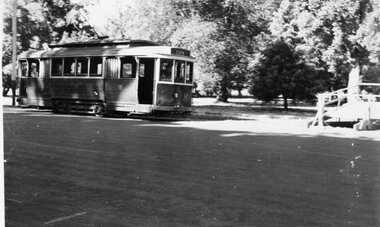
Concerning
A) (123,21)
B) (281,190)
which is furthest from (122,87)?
(281,190)

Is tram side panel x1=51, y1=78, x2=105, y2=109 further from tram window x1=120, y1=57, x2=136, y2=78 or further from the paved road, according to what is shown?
the paved road

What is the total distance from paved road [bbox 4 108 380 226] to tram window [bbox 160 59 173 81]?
7377 millimetres

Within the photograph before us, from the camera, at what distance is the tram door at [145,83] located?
20281 mm

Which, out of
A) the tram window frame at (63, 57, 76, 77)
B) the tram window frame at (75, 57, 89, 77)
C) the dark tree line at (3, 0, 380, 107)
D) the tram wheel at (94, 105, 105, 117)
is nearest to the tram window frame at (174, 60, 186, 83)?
the tram wheel at (94, 105, 105, 117)

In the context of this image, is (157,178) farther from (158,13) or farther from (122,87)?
(158,13)

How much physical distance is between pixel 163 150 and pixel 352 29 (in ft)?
62.3

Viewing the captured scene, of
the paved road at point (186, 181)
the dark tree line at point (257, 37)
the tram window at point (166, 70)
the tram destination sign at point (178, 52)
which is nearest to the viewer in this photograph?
the paved road at point (186, 181)

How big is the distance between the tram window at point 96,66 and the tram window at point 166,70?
3114 millimetres

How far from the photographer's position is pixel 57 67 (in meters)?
23.1

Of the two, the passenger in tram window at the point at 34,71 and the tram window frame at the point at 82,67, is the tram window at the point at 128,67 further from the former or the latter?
the passenger in tram window at the point at 34,71

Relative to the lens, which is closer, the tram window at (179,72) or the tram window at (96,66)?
the tram window at (179,72)

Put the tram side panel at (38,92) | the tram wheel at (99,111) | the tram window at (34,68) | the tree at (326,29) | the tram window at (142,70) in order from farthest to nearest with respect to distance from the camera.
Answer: the tree at (326,29)
the tram window at (34,68)
the tram side panel at (38,92)
the tram wheel at (99,111)
the tram window at (142,70)

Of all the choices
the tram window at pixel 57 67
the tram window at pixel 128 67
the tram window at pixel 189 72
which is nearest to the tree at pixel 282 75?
the tram window at pixel 189 72

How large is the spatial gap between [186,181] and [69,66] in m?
16.6
